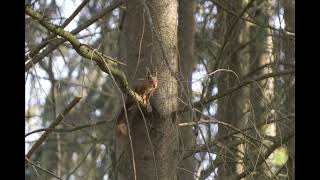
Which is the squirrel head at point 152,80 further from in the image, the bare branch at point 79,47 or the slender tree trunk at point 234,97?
the slender tree trunk at point 234,97

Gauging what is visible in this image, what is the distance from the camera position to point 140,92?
3018mm

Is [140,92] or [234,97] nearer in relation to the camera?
[140,92]

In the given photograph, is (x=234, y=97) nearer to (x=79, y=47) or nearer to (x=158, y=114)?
(x=158, y=114)

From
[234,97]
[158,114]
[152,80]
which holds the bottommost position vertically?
[158,114]

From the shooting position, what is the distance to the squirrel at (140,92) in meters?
3.00

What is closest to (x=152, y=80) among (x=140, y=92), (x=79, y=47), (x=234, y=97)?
(x=140, y=92)

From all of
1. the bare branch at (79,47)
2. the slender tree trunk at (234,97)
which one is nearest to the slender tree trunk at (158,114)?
the bare branch at (79,47)

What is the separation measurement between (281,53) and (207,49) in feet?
3.13
